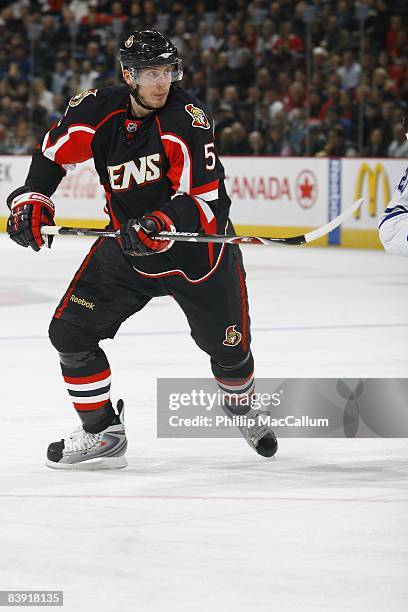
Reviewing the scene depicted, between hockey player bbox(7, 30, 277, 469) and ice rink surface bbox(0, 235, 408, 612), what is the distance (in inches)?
8.4

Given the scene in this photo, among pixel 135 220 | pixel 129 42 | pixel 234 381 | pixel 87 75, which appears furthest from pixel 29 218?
pixel 87 75

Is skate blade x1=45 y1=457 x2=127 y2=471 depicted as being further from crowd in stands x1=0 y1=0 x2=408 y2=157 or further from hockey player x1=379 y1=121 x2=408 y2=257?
crowd in stands x1=0 y1=0 x2=408 y2=157

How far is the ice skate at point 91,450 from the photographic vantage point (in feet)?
12.3

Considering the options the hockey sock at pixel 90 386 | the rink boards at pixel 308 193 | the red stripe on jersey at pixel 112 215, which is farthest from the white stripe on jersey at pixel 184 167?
the rink boards at pixel 308 193

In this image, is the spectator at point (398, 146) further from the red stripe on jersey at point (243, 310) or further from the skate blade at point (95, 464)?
the skate blade at point (95, 464)

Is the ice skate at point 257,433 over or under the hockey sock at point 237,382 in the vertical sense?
under

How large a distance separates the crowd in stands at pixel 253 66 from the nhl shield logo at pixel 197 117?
7393mm

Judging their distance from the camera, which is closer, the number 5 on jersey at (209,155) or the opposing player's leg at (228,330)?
the number 5 on jersey at (209,155)

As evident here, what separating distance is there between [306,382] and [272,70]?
25.8 ft

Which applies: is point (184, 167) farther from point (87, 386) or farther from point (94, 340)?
point (87, 386)

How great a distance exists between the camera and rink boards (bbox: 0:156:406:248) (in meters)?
10.8

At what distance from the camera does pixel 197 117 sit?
3588 mm

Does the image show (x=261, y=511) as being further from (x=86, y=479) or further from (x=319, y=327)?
(x=319, y=327)

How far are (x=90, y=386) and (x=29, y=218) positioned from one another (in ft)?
1.70
